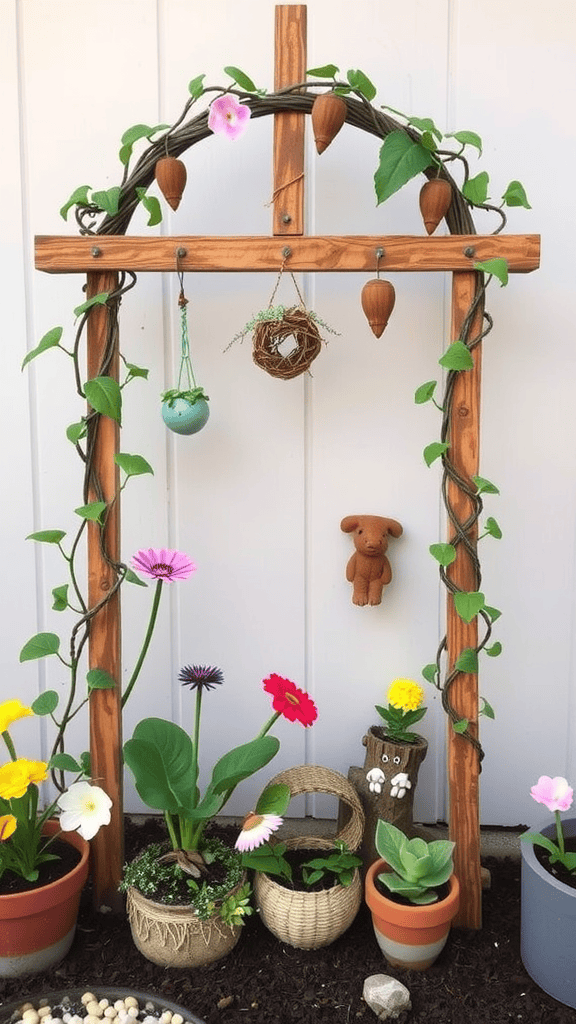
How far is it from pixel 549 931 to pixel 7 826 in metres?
0.83

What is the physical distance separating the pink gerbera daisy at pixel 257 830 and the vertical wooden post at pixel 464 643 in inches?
13.0

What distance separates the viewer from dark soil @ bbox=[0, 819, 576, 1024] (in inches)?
51.8

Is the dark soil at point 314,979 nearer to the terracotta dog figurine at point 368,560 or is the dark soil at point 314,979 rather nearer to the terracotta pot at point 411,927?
the terracotta pot at point 411,927

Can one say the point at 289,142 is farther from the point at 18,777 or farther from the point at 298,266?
the point at 18,777

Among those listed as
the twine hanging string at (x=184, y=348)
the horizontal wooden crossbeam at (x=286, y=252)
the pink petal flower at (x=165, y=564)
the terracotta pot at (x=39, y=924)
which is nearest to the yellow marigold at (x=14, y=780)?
the terracotta pot at (x=39, y=924)

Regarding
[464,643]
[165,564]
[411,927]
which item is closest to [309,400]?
[165,564]

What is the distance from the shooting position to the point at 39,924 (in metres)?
1.39

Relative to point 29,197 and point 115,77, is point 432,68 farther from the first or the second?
point 29,197

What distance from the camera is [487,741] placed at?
168 cm

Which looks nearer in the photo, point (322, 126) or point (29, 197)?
point (322, 126)

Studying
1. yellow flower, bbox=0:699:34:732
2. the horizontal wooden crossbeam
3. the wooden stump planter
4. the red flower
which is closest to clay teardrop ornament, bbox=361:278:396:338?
the horizontal wooden crossbeam

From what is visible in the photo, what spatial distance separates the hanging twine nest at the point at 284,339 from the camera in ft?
4.55

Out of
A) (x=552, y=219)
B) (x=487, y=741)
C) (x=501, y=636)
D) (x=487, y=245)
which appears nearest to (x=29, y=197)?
(x=487, y=245)

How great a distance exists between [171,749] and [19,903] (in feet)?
1.05
